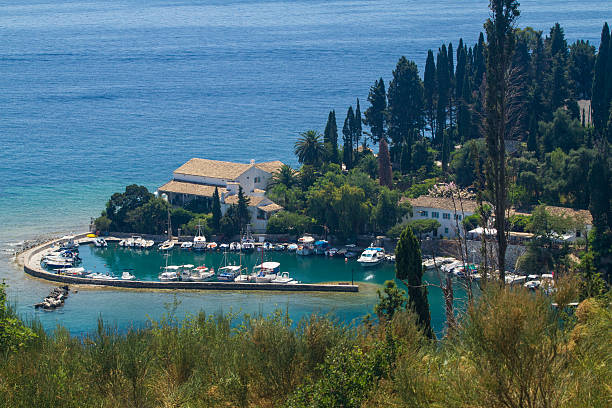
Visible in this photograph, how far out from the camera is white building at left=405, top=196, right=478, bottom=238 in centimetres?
4409

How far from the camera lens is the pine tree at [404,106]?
54.9m

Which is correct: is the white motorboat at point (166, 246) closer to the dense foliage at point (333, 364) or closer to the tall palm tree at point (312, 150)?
the tall palm tree at point (312, 150)

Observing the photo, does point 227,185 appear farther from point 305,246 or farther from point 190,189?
point 305,246

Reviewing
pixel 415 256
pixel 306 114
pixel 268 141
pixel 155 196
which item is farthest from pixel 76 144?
pixel 415 256

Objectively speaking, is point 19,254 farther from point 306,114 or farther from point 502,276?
point 306,114

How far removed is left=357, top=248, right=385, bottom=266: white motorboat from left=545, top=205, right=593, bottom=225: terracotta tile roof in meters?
8.43

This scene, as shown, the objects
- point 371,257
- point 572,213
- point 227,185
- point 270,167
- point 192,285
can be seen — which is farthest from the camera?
point 270,167

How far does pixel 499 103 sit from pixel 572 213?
27597mm

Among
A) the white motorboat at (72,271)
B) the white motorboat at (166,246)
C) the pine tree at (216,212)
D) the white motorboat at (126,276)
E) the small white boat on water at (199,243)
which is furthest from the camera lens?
the pine tree at (216,212)

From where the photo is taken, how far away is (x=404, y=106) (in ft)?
181

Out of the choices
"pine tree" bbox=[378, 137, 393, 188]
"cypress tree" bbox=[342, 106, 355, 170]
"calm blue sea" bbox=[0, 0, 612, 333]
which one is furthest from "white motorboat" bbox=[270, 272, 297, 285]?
"cypress tree" bbox=[342, 106, 355, 170]

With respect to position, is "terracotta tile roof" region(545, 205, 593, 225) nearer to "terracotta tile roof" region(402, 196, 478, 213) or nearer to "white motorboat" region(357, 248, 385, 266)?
"terracotta tile roof" region(402, 196, 478, 213)

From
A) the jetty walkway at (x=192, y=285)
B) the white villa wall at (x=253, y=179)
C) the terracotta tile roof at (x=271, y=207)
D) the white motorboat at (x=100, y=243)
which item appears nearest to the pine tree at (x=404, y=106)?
the white villa wall at (x=253, y=179)

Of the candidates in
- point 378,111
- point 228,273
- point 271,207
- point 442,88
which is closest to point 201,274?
point 228,273
